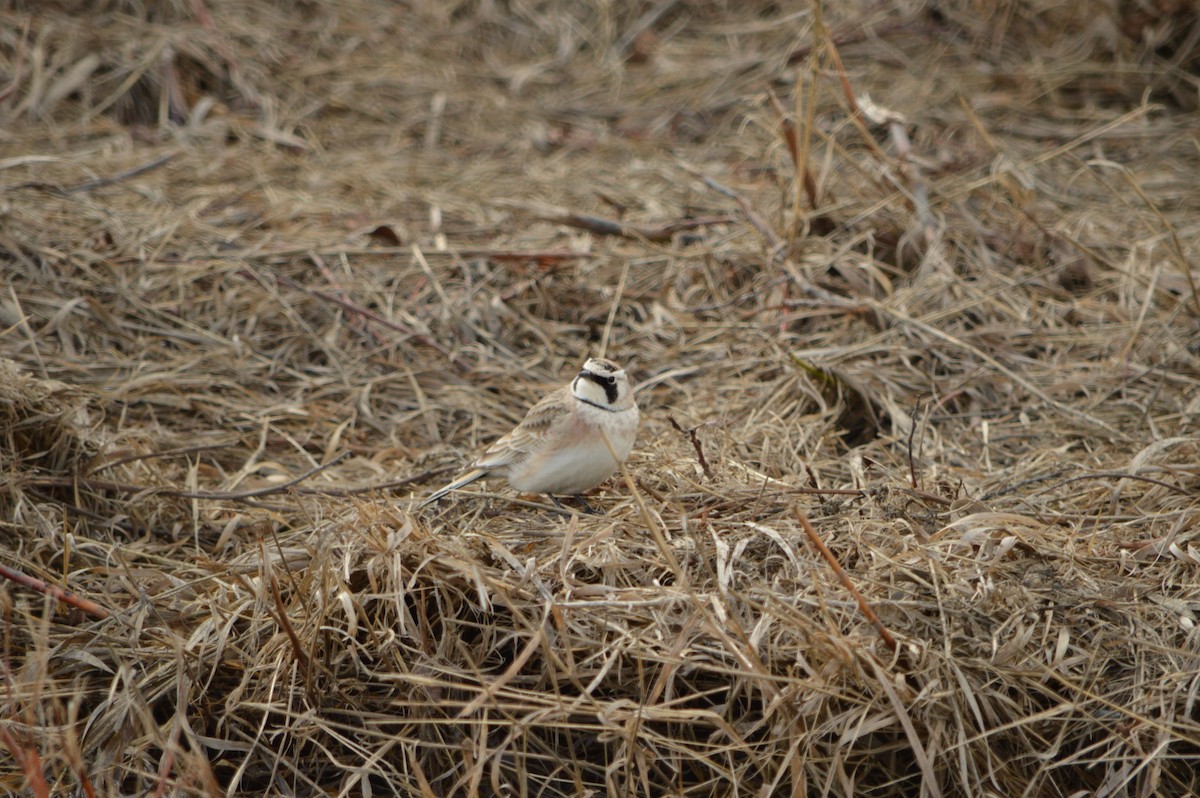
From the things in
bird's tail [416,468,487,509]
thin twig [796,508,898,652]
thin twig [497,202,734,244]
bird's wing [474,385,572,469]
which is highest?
thin twig [796,508,898,652]

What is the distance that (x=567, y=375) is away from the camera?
6184 mm

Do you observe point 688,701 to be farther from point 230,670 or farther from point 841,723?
point 230,670

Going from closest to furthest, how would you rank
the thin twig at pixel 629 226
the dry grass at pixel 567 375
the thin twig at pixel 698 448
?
the dry grass at pixel 567 375 < the thin twig at pixel 698 448 < the thin twig at pixel 629 226

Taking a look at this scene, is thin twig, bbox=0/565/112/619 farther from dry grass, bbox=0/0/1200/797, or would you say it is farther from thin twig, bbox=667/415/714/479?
thin twig, bbox=667/415/714/479

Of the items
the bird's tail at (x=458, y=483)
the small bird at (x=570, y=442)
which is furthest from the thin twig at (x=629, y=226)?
the bird's tail at (x=458, y=483)

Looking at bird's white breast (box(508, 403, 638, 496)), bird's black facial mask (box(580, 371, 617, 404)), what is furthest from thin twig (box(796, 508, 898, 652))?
bird's black facial mask (box(580, 371, 617, 404))

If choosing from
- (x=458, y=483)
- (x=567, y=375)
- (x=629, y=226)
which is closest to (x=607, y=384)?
(x=458, y=483)

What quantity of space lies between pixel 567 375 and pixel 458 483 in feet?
5.47

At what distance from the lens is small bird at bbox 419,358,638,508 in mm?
4453

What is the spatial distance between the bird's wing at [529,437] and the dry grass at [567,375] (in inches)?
7.8

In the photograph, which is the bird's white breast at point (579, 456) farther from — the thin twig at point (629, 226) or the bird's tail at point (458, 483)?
the thin twig at point (629, 226)

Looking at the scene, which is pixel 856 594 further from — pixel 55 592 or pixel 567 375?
pixel 567 375

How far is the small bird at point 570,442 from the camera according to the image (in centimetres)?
445

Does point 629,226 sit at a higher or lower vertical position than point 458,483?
lower
